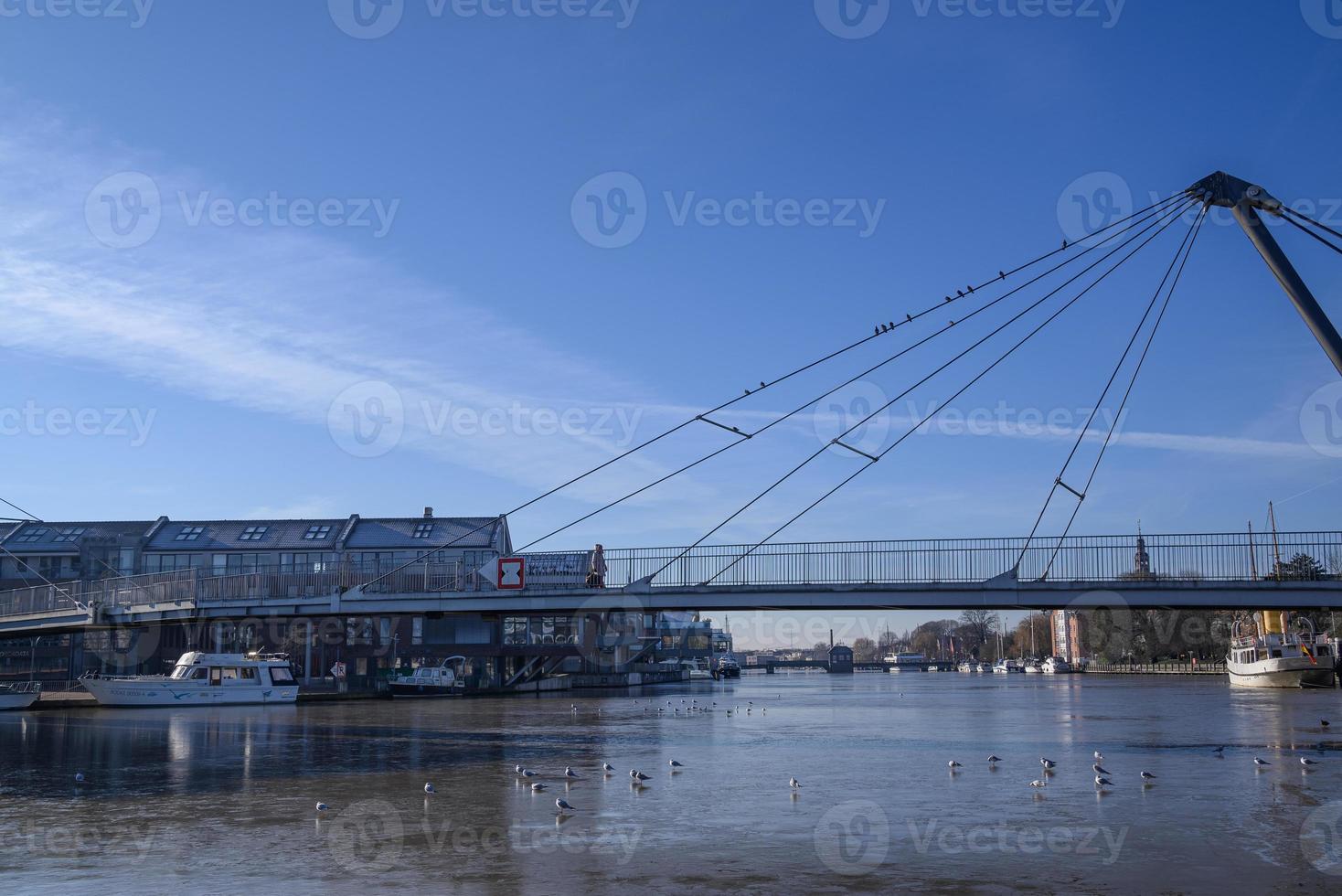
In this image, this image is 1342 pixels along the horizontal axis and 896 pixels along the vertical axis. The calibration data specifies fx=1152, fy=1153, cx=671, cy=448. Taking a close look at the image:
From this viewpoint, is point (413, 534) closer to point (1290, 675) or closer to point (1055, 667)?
point (1290, 675)

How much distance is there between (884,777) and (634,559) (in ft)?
49.5

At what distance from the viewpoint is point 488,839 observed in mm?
18109

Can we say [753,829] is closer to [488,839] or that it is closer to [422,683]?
[488,839]

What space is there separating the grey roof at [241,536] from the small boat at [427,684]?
56.8ft

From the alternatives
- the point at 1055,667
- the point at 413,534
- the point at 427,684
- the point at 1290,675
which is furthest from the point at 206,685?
the point at 1055,667

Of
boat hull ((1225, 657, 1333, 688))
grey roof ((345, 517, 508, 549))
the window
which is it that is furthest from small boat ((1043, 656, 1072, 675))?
the window

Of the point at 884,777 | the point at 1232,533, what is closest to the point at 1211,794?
the point at 884,777

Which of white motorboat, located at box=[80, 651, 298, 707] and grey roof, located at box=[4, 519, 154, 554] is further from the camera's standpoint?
grey roof, located at box=[4, 519, 154, 554]

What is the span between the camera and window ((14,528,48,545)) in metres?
97.2

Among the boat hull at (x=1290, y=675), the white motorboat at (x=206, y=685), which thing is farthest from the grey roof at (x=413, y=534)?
the boat hull at (x=1290, y=675)

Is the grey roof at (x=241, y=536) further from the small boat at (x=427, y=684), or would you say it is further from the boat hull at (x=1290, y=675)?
the boat hull at (x=1290, y=675)

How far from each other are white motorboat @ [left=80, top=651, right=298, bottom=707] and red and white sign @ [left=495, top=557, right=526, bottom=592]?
31.1 m

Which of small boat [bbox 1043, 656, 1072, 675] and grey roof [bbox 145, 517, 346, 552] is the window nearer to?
grey roof [bbox 145, 517, 346, 552]

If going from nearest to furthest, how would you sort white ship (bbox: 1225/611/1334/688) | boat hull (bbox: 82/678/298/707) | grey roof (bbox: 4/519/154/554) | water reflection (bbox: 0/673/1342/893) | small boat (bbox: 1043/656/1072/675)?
water reflection (bbox: 0/673/1342/893)
boat hull (bbox: 82/678/298/707)
white ship (bbox: 1225/611/1334/688)
grey roof (bbox: 4/519/154/554)
small boat (bbox: 1043/656/1072/675)
